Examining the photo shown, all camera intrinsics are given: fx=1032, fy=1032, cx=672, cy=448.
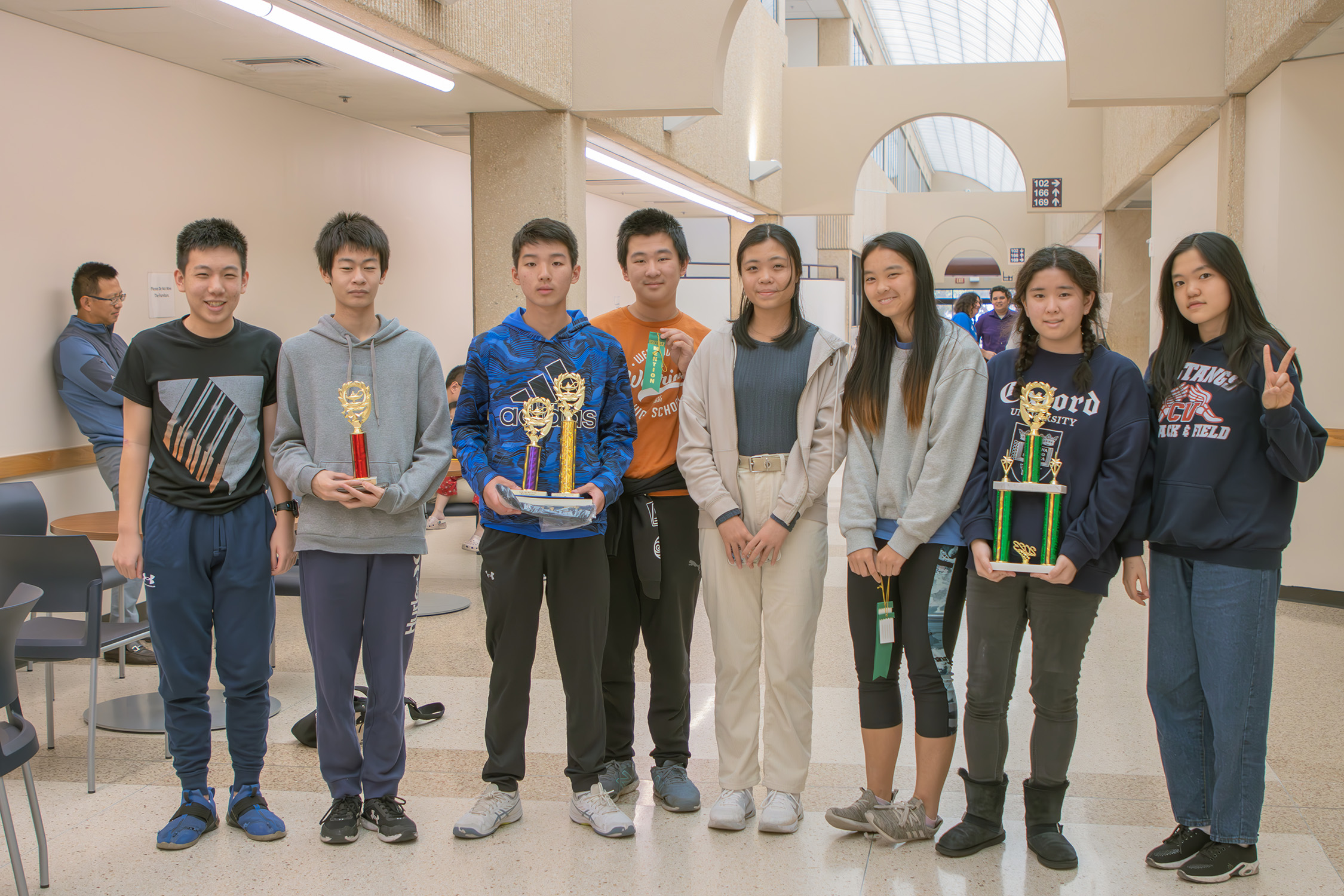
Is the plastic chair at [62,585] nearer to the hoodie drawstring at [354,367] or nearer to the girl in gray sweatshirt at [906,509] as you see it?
the hoodie drawstring at [354,367]

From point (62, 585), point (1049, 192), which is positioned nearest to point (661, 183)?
point (1049, 192)

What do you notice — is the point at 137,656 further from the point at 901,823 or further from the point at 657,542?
the point at 901,823

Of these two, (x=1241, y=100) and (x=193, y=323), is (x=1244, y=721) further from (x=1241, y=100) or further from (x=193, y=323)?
(x=1241, y=100)

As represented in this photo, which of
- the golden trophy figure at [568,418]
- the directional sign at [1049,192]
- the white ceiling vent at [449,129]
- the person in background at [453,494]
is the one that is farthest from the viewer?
the directional sign at [1049,192]

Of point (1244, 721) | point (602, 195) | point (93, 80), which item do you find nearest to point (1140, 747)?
point (1244, 721)

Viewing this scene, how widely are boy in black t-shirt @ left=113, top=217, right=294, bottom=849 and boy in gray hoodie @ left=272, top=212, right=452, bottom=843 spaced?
151 millimetres

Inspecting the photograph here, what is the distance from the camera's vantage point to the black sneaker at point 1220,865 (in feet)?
8.57

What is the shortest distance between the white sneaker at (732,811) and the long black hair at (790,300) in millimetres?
1295

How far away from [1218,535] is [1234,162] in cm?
451

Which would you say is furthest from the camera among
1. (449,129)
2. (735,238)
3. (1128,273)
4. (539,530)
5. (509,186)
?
(735,238)

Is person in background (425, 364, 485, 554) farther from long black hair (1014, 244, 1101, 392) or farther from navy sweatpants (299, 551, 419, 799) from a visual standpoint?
long black hair (1014, 244, 1101, 392)

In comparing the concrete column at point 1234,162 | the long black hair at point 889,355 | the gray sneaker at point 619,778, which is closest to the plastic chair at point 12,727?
the gray sneaker at point 619,778

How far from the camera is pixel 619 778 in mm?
3180

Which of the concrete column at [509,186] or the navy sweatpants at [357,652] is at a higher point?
the concrete column at [509,186]
